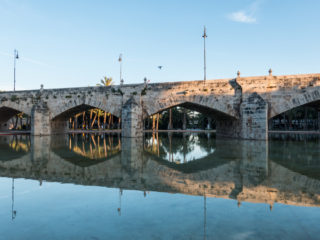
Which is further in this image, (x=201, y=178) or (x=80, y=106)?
(x=80, y=106)

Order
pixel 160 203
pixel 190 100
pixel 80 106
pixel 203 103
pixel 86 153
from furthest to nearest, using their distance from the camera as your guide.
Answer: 1. pixel 80 106
2. pixel 190 100
3. pixel 203 103
4. pixel 86 153
5. pixel 160 203

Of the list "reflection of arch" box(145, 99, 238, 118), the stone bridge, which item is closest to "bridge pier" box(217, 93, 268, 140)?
the stone bridge

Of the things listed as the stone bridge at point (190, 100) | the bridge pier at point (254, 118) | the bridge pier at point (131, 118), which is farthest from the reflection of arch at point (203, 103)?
the bridge pier at point (131, 118)

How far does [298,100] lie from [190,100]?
27.1ft

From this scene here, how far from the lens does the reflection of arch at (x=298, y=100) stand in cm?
1714

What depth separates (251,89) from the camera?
18344mm

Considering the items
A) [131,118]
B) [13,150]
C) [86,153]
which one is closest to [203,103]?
[131,118]

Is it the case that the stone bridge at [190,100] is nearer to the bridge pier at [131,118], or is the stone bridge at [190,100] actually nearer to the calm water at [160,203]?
the bridge pier at [131,118]

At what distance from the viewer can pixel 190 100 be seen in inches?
779

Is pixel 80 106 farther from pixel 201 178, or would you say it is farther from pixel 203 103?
pixel 201 178

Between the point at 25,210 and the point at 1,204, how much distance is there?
24.4 inches

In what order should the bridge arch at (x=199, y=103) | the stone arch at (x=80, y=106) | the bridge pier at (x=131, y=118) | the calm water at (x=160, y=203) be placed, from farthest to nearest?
1. the stone arch at (x=80, y=106)
2. the bridge pier at (x=131, y=118)
3. the bridge arch at (x=199, y=103)
4. the calm water at (x=160, y=203)

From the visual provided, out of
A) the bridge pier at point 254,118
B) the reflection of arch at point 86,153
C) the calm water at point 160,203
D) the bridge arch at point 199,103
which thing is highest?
the bridge arch at point 199,103

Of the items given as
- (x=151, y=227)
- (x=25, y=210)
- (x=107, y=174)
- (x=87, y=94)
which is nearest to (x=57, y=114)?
(x=87, y=94)
